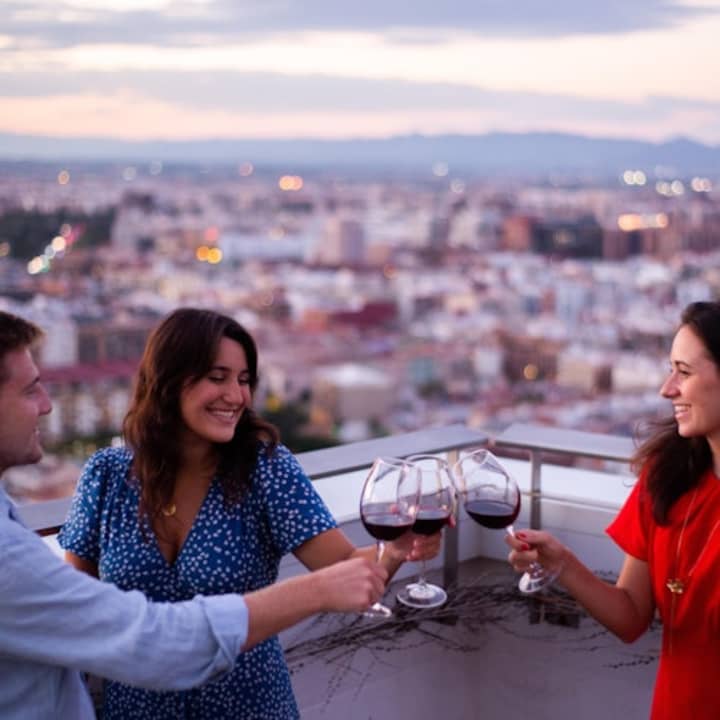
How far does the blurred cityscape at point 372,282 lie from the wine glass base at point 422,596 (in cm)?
1656

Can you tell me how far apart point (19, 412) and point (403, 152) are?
78.7ft

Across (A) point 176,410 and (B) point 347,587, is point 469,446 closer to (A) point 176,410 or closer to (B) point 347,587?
(A) point 176,410

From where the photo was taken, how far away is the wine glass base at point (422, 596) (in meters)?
1.43

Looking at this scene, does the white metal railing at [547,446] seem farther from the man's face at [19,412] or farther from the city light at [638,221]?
the city light at [638,221]

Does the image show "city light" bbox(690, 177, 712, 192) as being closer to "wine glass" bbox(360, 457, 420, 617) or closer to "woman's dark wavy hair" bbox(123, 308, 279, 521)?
"woman's dark wavy hair" bbox(123, 308, 279, 521)

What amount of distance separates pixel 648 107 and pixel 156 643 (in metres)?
22.6

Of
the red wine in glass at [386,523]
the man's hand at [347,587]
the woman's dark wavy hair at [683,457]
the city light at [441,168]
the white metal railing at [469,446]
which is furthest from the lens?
the city light at [441,168]

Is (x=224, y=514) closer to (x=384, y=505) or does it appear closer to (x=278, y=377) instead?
(x=384, y=505)

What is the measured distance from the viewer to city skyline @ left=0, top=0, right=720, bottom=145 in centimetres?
2128

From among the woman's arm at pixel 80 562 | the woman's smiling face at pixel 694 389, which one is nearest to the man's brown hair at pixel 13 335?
the woman's arm at pixel 80 562

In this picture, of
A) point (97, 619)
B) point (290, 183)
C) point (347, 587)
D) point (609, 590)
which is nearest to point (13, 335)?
point (97, 619)

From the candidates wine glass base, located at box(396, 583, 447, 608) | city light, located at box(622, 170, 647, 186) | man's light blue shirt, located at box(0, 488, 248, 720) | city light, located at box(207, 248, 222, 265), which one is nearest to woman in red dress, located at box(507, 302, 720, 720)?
wine glass base, located at box(396, 583, 447, 608)

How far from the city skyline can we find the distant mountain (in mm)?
513

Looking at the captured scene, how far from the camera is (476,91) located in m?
26.2
